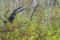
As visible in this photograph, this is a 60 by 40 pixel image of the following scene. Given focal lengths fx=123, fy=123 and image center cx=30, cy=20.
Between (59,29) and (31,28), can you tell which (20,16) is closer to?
(31,28)

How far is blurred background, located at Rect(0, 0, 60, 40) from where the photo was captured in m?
2.19

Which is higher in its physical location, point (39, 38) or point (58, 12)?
point (58, 12)

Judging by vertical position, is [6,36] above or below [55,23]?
below

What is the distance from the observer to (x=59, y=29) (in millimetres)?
2182

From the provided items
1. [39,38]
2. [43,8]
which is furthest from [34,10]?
[39,38]

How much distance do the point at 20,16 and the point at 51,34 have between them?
643 millimetres

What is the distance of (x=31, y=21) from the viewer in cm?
223

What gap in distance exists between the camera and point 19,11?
2.23m

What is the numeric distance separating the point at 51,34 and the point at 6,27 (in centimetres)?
83

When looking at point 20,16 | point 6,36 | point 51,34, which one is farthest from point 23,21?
point 51,34

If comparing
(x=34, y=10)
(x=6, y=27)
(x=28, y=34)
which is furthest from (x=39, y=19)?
(x=6, y=27)

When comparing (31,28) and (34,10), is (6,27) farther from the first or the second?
(34,10)

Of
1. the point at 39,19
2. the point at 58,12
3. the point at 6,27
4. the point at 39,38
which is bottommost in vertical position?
the point at 39,38

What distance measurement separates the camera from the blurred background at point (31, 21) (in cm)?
219
